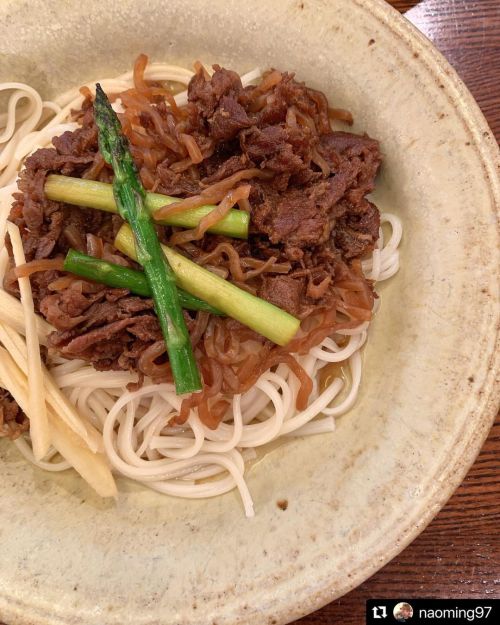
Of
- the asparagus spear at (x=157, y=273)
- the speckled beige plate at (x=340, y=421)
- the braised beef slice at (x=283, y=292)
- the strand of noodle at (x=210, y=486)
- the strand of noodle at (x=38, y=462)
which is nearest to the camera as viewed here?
the speckled beige plate at (x=340, y=421)

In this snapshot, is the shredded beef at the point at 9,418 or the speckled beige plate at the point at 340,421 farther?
the shredded beef at the point at 9,418

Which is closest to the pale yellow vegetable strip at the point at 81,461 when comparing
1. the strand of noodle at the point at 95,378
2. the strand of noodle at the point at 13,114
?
the strand of noodle at the point at 95,378

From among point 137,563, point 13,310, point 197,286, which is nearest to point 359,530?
point 137,563

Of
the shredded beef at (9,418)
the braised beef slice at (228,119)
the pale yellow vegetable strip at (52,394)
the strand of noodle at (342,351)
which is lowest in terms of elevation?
the shredded beef at (9,418)

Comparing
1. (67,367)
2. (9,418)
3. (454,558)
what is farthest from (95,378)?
(454,558)

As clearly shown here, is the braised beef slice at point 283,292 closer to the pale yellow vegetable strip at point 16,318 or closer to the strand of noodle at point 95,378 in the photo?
the strand of noodle at point 95,378

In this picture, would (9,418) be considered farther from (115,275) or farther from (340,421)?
(340,421)

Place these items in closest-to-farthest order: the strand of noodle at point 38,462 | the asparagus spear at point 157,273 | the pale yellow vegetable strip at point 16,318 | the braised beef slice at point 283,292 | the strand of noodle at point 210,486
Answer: the asparagus spear at point 157,273, the braised beef slice at point 283,292, the pale yellow vegetable strip at point 16,318, the strand of noodle at point 210,486, the strand of noodle at point 38,462
